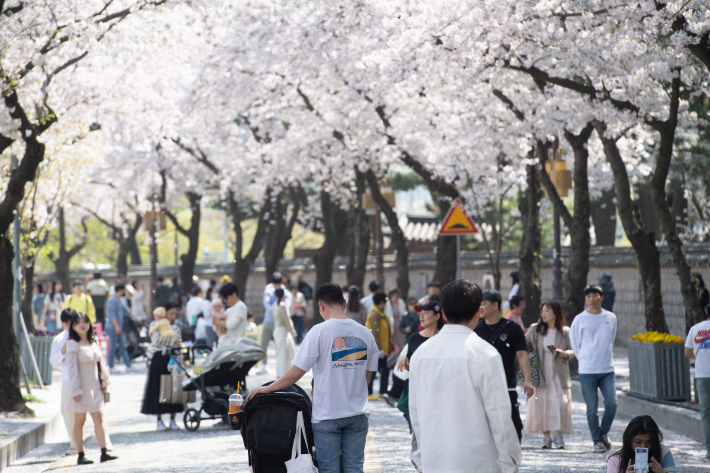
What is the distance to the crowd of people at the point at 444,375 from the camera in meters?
4.42

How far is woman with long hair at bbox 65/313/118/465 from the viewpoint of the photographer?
31.8ft

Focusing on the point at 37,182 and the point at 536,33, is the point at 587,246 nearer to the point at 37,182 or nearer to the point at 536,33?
the point at 536,33

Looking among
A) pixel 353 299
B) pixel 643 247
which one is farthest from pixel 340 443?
pixel 643 247

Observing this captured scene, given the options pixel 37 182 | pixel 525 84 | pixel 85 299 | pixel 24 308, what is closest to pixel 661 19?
pixel 525 84

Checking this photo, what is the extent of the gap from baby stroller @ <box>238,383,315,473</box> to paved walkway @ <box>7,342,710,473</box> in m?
2.50

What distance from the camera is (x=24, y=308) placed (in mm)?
22484

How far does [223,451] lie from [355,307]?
5.37 m

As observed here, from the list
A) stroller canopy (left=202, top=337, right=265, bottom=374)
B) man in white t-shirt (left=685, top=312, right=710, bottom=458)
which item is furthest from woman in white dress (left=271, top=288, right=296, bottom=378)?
man in white t-shirt (left=685, top=312, right=710, bottom=458)

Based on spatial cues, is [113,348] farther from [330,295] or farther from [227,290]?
[330,295]

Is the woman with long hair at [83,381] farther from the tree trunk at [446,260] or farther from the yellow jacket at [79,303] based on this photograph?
the tree trunk at [446,260]

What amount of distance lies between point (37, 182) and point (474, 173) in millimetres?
10800

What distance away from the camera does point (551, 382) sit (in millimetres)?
9641

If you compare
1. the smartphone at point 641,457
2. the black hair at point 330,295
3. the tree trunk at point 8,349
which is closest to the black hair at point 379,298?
the tree trunk at point 8,349

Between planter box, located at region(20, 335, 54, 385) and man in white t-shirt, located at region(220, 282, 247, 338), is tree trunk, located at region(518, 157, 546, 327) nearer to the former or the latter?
man in white t-shirt, located at region(220, 282, 247, 338)
